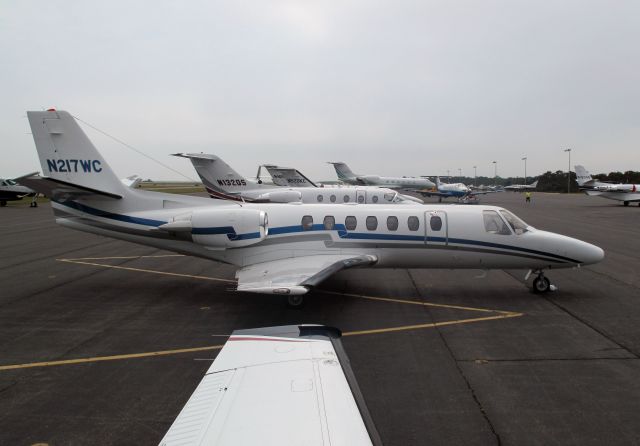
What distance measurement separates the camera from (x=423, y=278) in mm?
13203

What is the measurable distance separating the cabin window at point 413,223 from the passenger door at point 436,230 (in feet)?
0.70

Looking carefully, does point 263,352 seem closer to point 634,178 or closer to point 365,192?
point 365,192

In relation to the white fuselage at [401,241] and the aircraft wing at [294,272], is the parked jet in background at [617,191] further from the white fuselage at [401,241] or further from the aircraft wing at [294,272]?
the aircraft wing at [294,272]

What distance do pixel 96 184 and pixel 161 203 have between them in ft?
6.15

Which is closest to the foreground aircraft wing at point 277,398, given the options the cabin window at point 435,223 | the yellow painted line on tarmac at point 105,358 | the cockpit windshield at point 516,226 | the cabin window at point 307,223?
the yellow painted line on tarmac at point 105,358

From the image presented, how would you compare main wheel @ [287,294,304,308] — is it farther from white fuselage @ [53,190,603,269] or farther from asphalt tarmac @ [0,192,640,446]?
white fuselage @ [53,190,603,269]

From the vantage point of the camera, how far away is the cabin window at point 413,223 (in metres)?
10.9

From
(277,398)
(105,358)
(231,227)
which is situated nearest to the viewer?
(277,398)

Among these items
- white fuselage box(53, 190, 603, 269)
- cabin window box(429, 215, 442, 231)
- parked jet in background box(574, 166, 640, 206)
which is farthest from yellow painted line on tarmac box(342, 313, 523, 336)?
parked jet in background box(574, 166, 640, 206)

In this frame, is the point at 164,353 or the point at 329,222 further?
the point at 329,222

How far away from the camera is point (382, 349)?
7398 mm

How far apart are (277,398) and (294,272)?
6.30 m

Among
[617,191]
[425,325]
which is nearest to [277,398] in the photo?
[425,325]

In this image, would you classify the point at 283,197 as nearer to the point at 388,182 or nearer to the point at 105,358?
the point at 105,358
